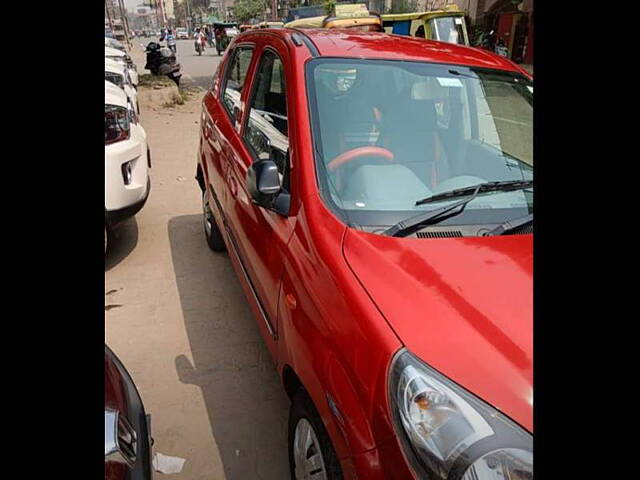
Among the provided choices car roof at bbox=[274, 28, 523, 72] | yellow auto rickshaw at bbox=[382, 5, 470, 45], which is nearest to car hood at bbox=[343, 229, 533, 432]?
car roof at bbox=[274, 28, 523, 72]

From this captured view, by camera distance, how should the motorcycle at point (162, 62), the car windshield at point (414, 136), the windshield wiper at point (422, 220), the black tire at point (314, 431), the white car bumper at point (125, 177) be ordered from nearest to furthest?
the black tire at point (314, 431) → the windshield wiper at point (422, 220) → the car windshield at point (414, 136) → the white car bumper at point (125, 177) → the motorcycle at point (162, 62)

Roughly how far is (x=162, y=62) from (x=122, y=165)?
414 inches

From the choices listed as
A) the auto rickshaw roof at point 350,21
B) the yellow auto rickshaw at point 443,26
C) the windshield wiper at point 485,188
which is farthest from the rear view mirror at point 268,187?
the yellow auto rickshaw at point 443,26

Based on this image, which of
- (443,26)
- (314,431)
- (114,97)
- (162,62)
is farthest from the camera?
(162,62)

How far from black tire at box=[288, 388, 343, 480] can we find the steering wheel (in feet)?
2.93

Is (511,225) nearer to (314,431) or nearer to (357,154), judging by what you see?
(357,154)

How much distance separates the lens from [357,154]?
6.56 ft

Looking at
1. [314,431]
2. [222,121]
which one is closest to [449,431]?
[314,431]

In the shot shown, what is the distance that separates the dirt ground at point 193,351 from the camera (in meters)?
2.20

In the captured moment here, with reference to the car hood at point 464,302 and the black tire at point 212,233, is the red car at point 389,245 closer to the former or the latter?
the car hood at point 464,302

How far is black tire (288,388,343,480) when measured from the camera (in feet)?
4.96

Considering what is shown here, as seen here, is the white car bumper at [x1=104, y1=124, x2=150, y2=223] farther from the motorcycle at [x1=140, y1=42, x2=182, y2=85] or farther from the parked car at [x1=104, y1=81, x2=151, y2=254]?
the motorcycle at [x1=140, y1=42, x2=182, y2=85]

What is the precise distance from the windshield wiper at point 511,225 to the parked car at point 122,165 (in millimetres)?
2685
